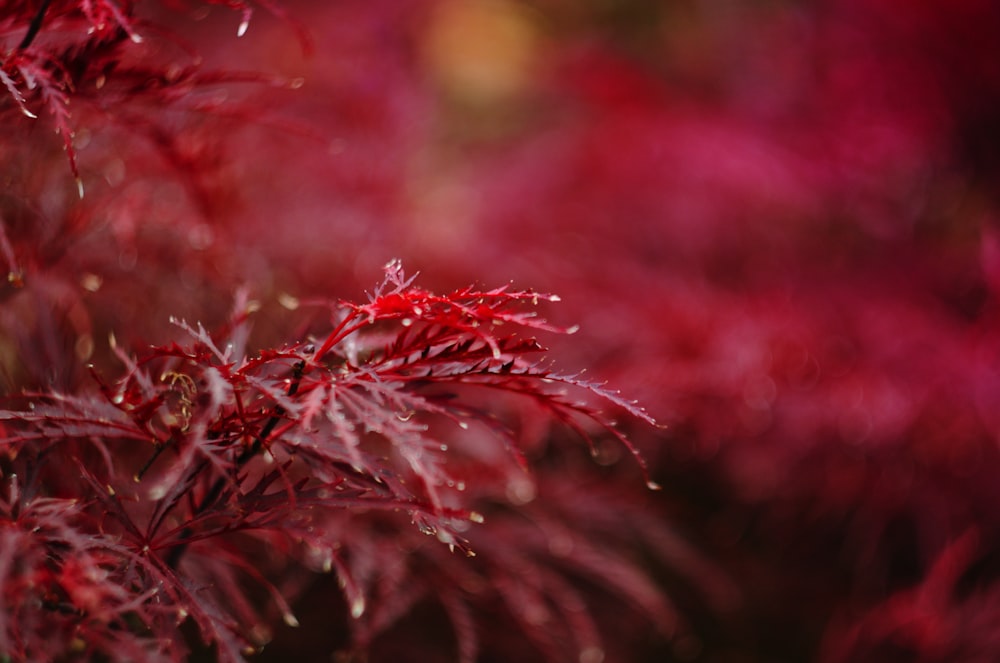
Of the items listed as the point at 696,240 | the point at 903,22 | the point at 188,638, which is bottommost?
the point at 188,638

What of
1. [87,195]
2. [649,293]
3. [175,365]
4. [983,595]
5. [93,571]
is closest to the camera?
[93,571]

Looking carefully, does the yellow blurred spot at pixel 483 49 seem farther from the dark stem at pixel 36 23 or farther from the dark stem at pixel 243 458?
the dark stem at pixel 243 458

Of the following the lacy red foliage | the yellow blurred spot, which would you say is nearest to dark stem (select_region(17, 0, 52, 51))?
the lacy red foliage

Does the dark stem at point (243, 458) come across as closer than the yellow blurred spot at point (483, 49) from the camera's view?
Yes

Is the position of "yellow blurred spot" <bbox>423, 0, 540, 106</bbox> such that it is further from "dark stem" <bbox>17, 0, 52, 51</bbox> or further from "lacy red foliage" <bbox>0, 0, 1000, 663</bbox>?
"dark stem" <bbox>17, 0, 52, 51</bbox>

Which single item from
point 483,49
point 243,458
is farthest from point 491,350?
point 483,49

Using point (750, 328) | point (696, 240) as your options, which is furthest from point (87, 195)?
point (696, 240)

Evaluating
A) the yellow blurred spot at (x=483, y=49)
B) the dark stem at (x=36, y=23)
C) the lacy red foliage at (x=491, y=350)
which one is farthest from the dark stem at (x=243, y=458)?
the yellow blurred spot at (x=483, y=49)

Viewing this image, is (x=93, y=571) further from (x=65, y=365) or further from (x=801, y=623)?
(x=801, y=623)
